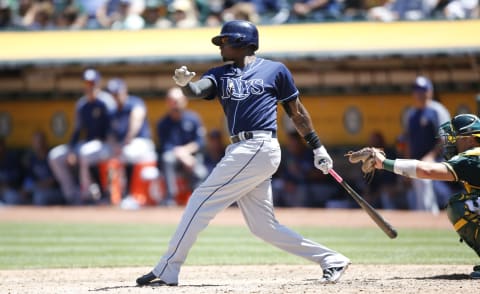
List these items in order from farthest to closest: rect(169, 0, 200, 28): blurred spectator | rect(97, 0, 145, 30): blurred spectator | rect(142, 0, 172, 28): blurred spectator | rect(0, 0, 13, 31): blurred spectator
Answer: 1. rect(0, 0, 13, 31): blurred spectator
2. rect(97, 0, 145, 30): blurred spectator
3. rect(142, 0, 172, 28): blurred spectator
4. rect(169, 0, 200, 28): blurred spectator

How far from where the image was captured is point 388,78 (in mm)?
14031

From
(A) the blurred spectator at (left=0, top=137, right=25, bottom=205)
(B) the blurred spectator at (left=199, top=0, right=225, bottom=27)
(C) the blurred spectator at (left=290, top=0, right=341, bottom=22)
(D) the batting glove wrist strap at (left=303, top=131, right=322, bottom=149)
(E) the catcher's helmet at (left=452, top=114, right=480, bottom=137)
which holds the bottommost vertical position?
(A) the blurred spectator at (left=0, top=137, right=25, bottom=205)

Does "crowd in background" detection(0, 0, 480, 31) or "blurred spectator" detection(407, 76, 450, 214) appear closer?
"blurred spectator" detection(407, 76, 450, 214)

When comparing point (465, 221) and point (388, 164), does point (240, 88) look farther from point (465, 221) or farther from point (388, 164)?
point (465, 221)

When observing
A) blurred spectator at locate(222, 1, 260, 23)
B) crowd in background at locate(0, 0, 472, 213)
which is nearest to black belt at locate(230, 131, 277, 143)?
crowd in background at locate(0, 0, 472, 213)

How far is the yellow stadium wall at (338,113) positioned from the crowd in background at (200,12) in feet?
4.05

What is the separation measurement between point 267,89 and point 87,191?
7.77 m

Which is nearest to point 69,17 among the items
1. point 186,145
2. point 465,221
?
point 186,145

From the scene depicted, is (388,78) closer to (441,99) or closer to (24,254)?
(441,99)

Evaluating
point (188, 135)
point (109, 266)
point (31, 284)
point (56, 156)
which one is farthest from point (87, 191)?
point (31, 284)

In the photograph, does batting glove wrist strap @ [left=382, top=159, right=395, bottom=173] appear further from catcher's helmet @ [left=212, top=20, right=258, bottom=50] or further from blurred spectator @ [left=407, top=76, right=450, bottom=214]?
blurred spectator @ [left=407, top=76, right=450, bottom=214]

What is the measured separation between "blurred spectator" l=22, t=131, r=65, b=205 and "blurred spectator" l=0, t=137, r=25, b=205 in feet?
0.61

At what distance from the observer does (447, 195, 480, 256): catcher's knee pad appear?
6.43 m

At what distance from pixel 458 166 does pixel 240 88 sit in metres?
1.52
